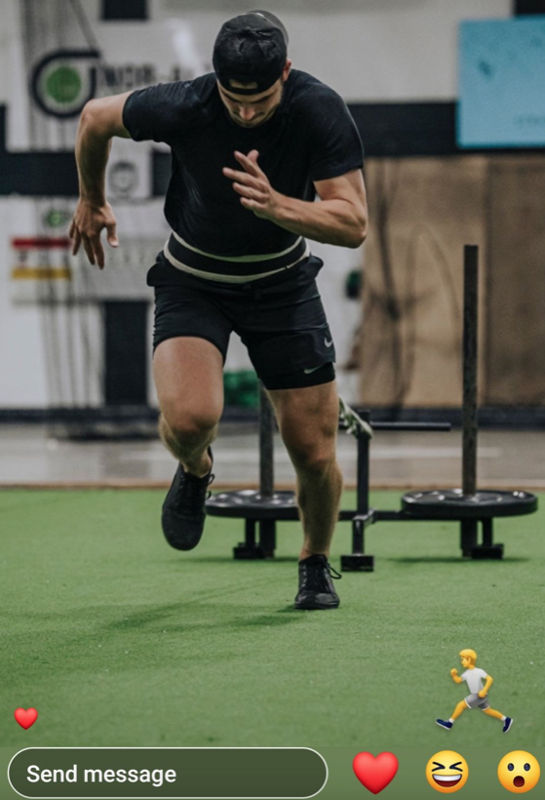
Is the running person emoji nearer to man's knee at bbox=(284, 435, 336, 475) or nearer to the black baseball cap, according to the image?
man's knee at bbox=(284, 435, 336, 475)

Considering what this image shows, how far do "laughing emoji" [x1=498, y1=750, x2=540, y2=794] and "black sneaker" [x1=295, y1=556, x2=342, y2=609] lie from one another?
61.3 inches

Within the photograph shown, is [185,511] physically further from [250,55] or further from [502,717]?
[502,717]

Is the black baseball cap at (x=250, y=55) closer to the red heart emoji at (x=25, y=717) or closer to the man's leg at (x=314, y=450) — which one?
the man's leg at (x=314, y=450)

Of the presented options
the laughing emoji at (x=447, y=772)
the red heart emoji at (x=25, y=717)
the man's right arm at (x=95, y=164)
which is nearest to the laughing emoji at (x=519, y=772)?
the laughing emoji at (x=447, y=772)

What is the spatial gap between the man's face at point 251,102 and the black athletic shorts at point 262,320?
49cm

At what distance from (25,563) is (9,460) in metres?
4.02

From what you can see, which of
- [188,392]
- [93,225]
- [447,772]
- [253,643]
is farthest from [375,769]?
[93,225]

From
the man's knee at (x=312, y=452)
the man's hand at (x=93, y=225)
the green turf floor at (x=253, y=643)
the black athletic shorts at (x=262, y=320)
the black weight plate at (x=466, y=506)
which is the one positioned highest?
the man's hand at (x=93, y=225)

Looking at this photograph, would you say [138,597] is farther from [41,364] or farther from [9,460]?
[41,364]

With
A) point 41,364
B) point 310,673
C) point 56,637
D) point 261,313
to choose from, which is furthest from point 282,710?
point 41,364

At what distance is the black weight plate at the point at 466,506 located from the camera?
4496mm

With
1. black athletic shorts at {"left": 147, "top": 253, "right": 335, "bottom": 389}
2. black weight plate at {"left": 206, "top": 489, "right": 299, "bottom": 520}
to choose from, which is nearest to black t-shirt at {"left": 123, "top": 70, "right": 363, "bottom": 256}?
black athletic shorts at {"left": 147, "top": 253, "right": 335, "bottom": 389}

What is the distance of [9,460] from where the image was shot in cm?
851

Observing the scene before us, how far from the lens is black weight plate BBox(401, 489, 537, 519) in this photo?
177 inches
